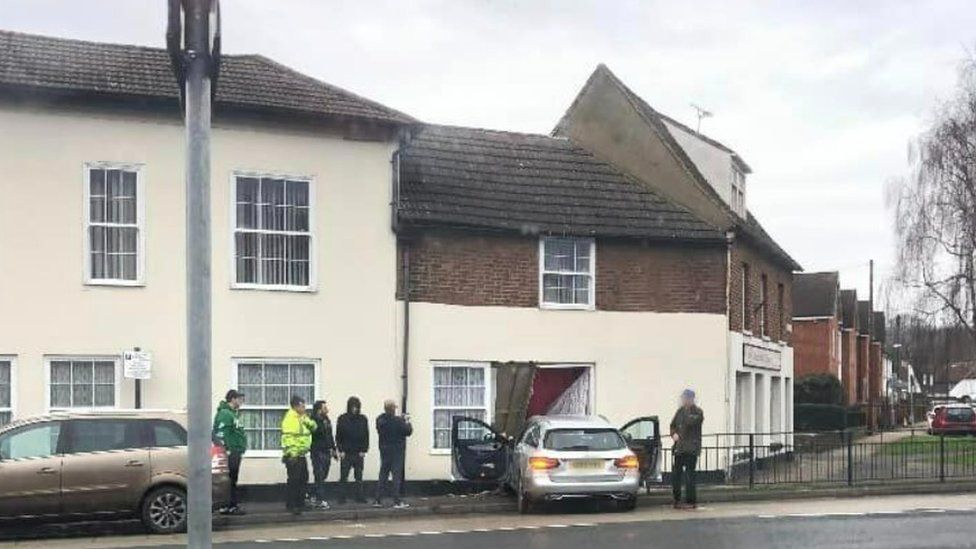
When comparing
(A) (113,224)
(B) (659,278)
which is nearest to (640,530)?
(B) (659,278)

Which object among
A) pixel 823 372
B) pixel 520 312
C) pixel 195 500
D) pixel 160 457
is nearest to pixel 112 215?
pixel 160 457

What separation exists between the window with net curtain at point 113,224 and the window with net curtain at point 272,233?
5.31 ft

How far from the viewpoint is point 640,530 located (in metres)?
14.2

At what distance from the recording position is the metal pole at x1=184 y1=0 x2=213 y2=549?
3.69 metres

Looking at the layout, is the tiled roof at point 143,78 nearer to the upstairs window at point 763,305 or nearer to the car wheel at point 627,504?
the car wheel at point 627,504

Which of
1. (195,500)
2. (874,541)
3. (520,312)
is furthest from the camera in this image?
(520,312)

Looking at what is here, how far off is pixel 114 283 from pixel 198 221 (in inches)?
600

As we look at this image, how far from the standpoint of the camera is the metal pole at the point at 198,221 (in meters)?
3.69

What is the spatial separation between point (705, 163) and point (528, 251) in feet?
20.4

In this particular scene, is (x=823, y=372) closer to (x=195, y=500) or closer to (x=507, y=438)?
(x=507, y=438)

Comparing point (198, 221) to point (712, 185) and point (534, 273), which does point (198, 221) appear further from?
point (712, 185)

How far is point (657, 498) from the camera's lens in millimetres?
18453

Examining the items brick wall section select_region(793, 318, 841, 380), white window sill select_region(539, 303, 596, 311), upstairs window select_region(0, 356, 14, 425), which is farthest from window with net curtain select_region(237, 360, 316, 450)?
brick wall section select_region(793, 318, 841, 380)

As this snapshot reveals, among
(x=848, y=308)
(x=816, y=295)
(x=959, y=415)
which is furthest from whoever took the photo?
(x=848, y=308)
